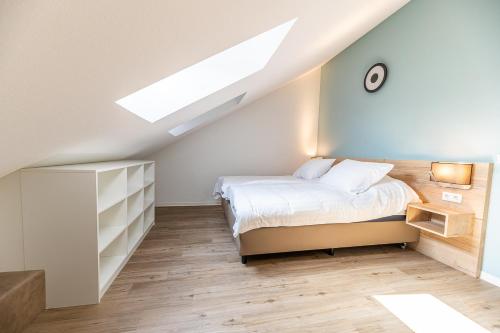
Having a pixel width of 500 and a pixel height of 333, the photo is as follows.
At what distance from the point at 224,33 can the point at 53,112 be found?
2.50 ft

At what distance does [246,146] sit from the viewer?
3881 mm

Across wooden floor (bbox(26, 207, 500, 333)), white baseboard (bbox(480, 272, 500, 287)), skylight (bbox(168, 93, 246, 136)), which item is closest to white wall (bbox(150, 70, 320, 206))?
skylight (bbox(168, 93, 246, 136))

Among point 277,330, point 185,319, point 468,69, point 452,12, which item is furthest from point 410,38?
point 185,319

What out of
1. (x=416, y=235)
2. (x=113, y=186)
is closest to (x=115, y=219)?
(x=113, y=186)

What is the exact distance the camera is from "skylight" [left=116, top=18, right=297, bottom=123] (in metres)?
1.73

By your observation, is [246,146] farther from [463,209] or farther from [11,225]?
[11,225]

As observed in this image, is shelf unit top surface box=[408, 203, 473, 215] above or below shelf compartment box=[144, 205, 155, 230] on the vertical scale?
above

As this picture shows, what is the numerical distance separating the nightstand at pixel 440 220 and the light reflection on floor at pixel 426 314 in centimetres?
58

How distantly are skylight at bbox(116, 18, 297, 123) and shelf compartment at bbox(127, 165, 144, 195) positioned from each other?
820 mm

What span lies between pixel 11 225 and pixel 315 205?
210 cm

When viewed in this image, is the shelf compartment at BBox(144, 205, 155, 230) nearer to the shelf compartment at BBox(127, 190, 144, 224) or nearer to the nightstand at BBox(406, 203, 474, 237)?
the shelf compartment at BBox(127, 190, 144, 224)

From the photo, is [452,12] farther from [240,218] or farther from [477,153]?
[240,218]

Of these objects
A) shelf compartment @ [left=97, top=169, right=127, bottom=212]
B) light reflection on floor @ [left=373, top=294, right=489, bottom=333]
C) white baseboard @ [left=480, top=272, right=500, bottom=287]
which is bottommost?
light reflection on floor @ [left=373, top=294, right=489, bottom=333]

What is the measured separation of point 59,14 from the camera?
0.45 meters
